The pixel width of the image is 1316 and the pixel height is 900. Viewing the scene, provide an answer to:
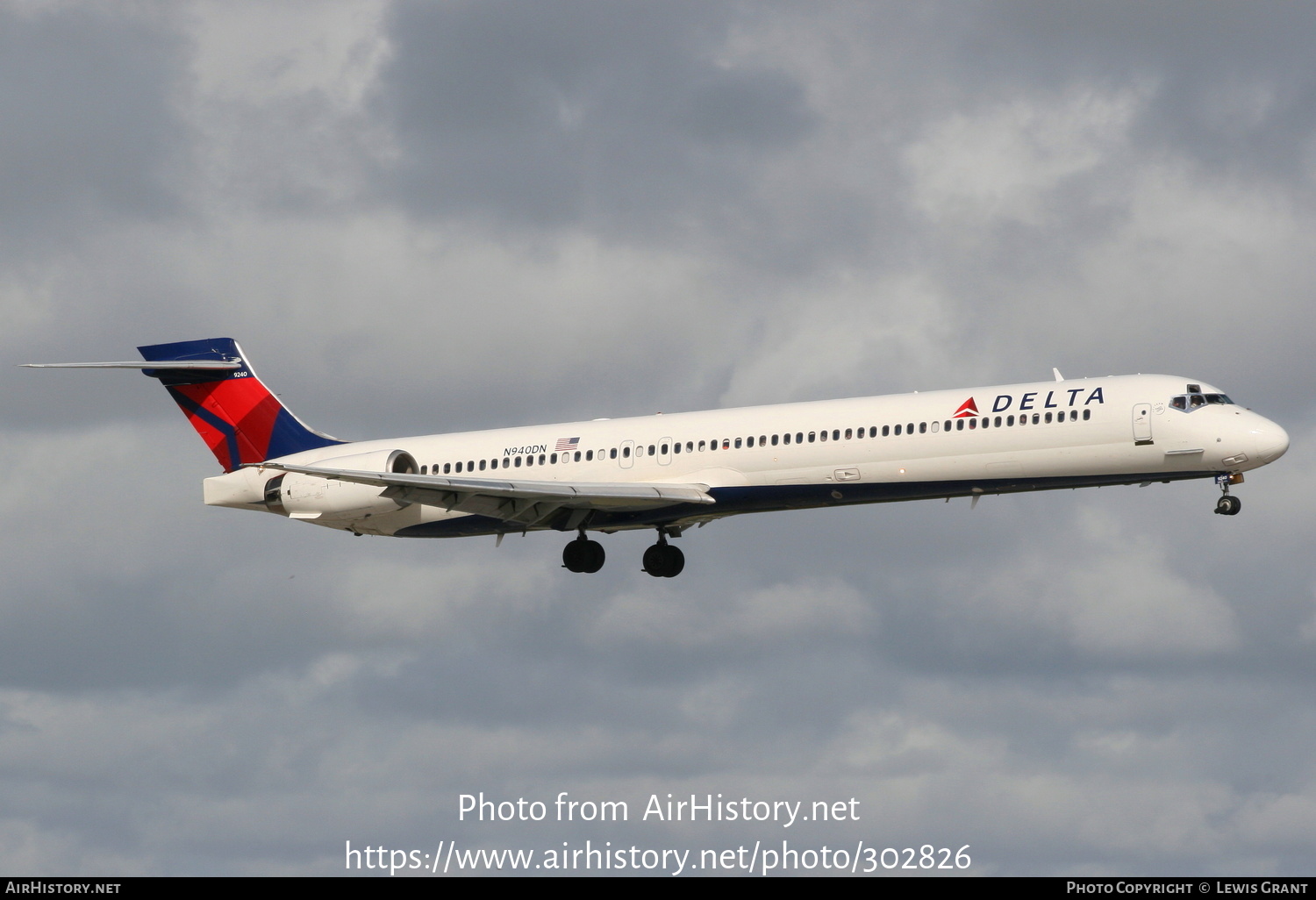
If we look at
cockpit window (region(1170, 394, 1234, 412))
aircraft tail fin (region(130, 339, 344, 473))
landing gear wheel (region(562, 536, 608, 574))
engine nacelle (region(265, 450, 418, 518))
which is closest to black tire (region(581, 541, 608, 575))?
landing gear wheel (region(562, 536, 608, 574))

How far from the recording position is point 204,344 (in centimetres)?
4994

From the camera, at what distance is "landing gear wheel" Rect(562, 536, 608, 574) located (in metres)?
45.3

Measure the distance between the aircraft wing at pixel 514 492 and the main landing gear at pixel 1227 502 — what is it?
10785mm

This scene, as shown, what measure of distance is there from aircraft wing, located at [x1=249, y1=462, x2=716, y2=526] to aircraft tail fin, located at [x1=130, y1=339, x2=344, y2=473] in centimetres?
652

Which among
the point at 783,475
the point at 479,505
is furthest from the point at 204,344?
the point at 783,475

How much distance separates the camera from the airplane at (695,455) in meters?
→ 38.5

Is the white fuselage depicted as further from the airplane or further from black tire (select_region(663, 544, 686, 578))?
black tire (select_region(663, 544, 686, 578))

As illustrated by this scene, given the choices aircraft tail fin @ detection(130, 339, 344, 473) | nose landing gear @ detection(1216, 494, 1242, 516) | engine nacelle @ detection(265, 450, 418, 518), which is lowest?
nose landing gear @ detection(1216, 494, 1242, 516)

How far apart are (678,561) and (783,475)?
6.47 m

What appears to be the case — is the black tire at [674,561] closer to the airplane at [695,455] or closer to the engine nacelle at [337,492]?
the airplane at [695,455]

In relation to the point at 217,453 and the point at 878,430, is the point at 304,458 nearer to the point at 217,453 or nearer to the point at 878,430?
the point at 217,453

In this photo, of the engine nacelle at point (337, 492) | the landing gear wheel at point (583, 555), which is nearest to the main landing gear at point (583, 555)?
the landing gear wheel at point (583, 555)

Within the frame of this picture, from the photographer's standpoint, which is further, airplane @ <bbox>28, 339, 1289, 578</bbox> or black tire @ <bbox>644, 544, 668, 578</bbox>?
black tire @ <bbox>644, 544, 668, 578</bbox>

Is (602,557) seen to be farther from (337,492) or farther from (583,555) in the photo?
(337,492)
